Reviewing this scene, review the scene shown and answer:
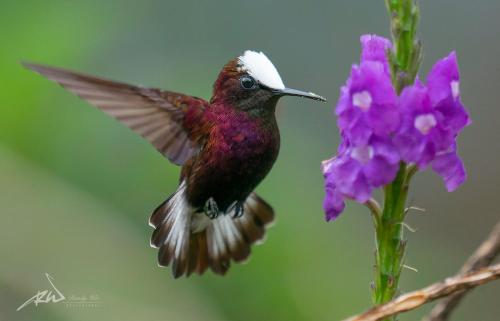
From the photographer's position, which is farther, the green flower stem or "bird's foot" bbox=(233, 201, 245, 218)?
"bird's foot" bbox=(233, 201, 245, 218)

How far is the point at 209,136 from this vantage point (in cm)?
253

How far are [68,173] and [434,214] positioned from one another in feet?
8.01

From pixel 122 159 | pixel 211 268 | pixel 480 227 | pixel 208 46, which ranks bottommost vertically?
pixel 480 227

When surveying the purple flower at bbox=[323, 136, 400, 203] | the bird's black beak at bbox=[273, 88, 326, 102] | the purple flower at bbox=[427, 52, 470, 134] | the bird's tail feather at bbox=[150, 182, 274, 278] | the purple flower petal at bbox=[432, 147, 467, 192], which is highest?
the bird's black beak at bbox=[273, 88, 326, 102]

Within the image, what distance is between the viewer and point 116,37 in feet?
11.8

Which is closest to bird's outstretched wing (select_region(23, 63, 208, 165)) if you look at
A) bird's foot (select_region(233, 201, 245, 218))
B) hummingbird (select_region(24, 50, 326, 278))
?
hummingbird (select_region(24, 50, 326, 278))

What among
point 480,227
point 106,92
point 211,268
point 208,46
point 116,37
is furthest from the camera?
point 208,46

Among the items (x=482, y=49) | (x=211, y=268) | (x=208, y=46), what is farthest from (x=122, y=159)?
(x=482, y=49)

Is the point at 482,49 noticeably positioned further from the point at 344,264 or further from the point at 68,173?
the point at 68,173

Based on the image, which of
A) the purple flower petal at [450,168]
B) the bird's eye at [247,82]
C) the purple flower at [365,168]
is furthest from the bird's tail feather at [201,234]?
the purple flower petal at [450,168]

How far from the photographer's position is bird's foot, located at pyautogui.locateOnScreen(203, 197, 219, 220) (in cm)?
264

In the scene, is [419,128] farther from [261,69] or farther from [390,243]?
[261,69]

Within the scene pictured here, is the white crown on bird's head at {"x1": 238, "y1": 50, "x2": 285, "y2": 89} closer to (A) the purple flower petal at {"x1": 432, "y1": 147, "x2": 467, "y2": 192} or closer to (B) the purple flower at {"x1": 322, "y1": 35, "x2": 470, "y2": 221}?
(B) the purple flower at {"x1": 322, "y1": 35, "x2": 470, "y2": 221}

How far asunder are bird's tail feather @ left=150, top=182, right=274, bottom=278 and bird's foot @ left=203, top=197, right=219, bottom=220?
0.04 m
